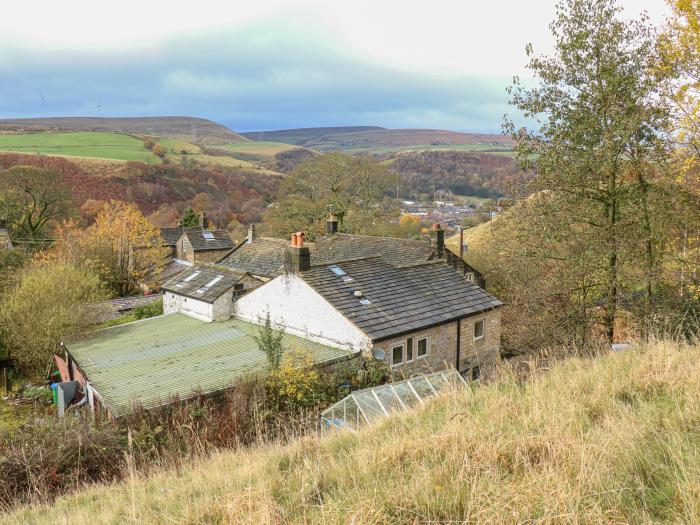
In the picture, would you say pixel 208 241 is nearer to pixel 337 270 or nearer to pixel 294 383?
pixel 337 270

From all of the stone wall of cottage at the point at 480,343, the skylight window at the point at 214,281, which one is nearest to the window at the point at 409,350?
the stone wall of cottage at the point at 480,343

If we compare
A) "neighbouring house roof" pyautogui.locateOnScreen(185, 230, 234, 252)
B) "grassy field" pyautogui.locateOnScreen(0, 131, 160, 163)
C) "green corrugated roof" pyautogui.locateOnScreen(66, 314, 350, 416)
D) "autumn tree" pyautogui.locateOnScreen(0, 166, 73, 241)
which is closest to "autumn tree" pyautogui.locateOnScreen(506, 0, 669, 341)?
"green corrugated roof" pyautogui.locateOnScreen(66, 314, 350, 416)

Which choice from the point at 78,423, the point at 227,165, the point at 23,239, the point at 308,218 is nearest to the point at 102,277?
the point at 23,239

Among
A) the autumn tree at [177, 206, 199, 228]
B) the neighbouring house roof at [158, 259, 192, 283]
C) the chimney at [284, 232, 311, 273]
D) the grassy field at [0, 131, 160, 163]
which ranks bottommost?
the neighbouring house roof at [158, 259, 192, 283]

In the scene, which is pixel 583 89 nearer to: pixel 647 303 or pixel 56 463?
pixel 647 303

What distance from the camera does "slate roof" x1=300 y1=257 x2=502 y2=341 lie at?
62.0 feet

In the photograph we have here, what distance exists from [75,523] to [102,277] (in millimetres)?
36642

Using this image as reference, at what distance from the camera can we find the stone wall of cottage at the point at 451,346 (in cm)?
1894

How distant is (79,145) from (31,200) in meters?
67.2

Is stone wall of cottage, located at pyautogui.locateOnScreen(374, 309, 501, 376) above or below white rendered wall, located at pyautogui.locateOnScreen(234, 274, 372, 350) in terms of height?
below

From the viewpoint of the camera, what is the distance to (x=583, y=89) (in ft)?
56.2

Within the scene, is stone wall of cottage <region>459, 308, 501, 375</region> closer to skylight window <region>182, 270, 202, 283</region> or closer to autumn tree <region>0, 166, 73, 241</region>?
skylight window <region>182, 270, 202, 283</region>

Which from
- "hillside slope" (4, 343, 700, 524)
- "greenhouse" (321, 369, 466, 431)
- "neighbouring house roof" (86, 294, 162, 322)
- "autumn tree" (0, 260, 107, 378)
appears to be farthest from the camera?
"neighbouring house roof" (86, 294, 162, 322)

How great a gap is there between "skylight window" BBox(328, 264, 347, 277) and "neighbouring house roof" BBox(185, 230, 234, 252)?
29.0m
